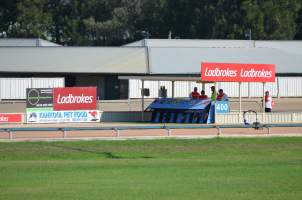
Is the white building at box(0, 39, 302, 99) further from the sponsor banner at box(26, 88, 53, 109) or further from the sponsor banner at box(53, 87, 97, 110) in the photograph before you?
the sponsor banner at box(26, 88, 53, 109)

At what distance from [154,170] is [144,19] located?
290ft

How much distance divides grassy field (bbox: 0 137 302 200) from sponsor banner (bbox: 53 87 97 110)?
10066 millimetres

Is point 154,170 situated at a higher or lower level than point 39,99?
lower

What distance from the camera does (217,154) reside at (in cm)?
2617

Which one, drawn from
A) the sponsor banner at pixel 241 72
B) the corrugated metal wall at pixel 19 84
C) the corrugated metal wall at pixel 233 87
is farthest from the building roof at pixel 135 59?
the sponsor banner at pixel 241 72

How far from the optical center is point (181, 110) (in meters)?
39.3

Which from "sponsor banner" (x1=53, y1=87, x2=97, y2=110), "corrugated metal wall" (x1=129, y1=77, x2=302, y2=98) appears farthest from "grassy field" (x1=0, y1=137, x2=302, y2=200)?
"corrugated metal wall" (x1=129, y1=77, x2=302, y2=98)

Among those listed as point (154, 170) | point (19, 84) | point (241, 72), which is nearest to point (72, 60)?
point (19, 84)

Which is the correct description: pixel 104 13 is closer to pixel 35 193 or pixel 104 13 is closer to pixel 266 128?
pixel 266 128

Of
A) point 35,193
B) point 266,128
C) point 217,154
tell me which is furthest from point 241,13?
point 35,193

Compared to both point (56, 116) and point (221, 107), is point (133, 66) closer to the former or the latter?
point (56, 116)

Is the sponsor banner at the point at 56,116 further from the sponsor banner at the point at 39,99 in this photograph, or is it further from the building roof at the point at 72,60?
the building roof at the point at 72,60

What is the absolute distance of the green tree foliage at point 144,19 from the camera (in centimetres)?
9644

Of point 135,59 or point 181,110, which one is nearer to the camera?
point 181,110
